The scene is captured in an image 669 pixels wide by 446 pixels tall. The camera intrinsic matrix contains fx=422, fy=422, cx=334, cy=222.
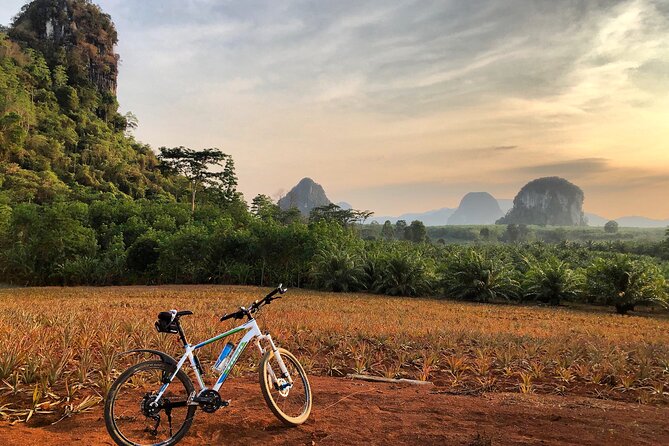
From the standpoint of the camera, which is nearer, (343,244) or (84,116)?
(343,244)

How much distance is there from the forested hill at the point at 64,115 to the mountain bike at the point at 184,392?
31.7 metres

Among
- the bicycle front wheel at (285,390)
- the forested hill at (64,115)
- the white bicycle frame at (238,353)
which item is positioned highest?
the forested hill at (64,115)

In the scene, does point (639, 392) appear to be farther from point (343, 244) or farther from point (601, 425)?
point (343, 244)

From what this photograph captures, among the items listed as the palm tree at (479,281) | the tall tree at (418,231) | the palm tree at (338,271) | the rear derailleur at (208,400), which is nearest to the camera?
the rear derailleur at (208,400)

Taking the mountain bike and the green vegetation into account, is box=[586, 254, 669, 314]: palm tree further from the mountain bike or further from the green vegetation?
the mountain bike

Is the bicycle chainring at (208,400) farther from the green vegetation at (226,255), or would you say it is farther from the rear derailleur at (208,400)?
the green vegetation at (226,255)

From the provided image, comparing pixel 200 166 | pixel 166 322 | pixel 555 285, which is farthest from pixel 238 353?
pixel 200 166

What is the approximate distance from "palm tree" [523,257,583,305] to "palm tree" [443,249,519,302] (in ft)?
2.92

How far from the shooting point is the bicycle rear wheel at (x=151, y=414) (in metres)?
3.11

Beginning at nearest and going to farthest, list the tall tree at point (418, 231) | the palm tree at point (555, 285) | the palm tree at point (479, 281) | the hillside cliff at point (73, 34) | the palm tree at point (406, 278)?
the palm tree at point (555, 285)
the palm tree at point (479, 281)
the palm tree at point (406, 278)
the tall tree at point (418, 231)
the hillside cliff at point (73, 34)

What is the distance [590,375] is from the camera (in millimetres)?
5434

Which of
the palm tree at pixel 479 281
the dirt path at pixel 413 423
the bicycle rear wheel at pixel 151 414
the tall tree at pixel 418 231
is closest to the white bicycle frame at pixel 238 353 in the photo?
the bicycle rear wheel at pixel 151 414

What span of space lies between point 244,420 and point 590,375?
444 centimetres

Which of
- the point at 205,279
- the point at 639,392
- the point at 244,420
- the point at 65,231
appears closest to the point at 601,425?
the point at 639,392
